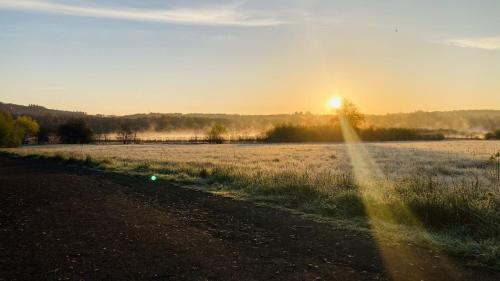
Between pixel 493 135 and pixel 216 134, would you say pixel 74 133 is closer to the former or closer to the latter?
pixel 216 134

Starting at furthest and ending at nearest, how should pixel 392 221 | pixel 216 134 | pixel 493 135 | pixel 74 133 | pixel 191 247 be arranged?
pixel 216 134 < pixel 74 133 < pixel 493 135 < pixel 392 221 < pixel 191 247

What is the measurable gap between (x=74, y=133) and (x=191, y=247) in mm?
129650

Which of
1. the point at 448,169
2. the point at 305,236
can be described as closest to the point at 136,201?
the point at 305,236

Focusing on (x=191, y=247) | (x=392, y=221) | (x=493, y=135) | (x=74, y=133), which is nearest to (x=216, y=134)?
(x=74, y=133)

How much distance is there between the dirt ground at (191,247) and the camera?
8914 mm

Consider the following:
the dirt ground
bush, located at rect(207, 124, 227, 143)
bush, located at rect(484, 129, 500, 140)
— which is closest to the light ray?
the dirt ground

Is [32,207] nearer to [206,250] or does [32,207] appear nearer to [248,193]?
[248,193]

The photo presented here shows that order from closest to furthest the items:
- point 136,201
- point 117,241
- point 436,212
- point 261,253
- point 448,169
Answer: point 261,253 < point 117,241 < point 436,212 < point 136,201 < point 448,169

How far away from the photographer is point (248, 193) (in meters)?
20.2

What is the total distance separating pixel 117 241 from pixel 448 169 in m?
28.7

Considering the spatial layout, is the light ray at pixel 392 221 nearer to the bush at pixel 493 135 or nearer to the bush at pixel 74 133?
the bush at pixel 493 135

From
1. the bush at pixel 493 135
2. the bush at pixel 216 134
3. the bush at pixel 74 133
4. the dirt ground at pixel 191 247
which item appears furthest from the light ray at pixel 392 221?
the bush at pixel 74 133

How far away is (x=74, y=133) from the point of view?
132250mm

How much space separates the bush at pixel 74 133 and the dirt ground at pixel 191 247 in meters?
120
